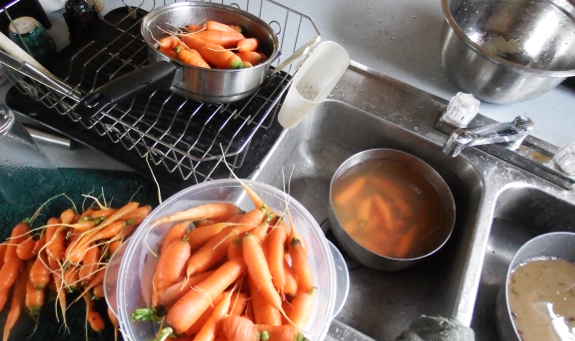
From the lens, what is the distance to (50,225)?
63 centimetres

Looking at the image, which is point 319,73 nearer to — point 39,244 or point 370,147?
point 370,147

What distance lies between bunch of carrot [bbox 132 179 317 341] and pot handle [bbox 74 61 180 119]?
7.8 inches

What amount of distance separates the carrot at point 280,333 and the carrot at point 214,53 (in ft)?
1.57

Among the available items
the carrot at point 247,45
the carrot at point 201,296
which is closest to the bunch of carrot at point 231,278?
the carrot at point 201,296

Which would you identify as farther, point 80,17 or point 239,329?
point 80,17

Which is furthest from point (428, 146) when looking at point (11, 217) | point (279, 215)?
point (11, 217)

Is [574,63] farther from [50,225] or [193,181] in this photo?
[50,225]

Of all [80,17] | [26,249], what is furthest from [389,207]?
[80,17]

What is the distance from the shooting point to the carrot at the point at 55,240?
0.66m

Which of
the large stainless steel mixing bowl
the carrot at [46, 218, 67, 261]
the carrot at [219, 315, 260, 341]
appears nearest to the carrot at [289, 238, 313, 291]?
the carrot at [219, 315, 260, 341]

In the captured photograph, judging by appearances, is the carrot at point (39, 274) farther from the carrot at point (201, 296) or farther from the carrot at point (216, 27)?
the carrot at point (216, 27)

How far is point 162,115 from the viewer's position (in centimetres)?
78

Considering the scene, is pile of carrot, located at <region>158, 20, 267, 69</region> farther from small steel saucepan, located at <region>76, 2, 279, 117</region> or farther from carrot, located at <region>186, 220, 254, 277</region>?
carrot, located at <region>186, 220, 254, 277</region>

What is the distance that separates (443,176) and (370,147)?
0.62ft
